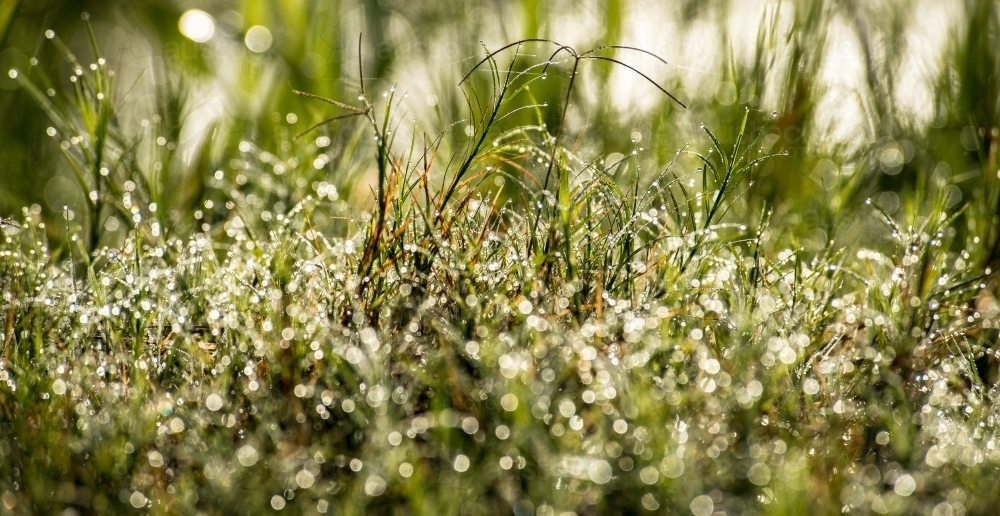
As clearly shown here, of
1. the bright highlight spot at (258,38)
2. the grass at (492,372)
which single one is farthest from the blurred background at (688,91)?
the grass at (492,372)

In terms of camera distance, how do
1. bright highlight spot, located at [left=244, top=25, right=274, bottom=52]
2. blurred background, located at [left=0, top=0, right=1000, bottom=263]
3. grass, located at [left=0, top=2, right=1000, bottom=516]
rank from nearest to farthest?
grass, located at [left=0, top=2, right=1000, bottom=516], blurred background, located at [left=0, top=0, right=1000, bottom=263], bright highlight spot, located at [left=244, top=25, right=274, bottom=52]

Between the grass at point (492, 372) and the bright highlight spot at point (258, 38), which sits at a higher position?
the bright highlight spot at point (258, 38)

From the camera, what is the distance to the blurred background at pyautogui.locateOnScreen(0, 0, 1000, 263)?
149 cm

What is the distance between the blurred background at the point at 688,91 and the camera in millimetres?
1487

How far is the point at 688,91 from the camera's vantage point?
1718mm

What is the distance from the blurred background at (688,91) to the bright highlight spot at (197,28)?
3 cm

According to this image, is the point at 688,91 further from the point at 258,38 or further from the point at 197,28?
the point at 197,28

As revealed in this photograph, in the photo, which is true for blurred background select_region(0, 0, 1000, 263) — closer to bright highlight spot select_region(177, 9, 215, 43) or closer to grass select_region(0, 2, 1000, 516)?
bright highlight spot select_region(177, 9, 215, 43)

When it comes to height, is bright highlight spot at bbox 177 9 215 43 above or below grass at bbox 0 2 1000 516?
above

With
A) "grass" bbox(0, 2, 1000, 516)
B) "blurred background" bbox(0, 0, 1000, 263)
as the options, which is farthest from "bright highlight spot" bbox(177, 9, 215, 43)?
"grass" bbox(0, 2, 1000, 516)

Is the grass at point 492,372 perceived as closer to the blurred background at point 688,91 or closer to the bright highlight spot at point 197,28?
the blurred background at point 688,91

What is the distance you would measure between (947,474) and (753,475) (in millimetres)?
169

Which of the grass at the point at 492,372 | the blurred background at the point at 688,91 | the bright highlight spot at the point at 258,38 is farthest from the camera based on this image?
the bright highlight spot at the point at 258,38

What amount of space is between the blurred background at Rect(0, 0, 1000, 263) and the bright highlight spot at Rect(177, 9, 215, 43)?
0.03 m
